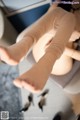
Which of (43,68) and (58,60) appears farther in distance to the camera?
(58,60)

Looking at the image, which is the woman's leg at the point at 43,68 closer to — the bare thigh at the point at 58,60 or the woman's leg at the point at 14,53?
the woman's leg at the point at 14,53

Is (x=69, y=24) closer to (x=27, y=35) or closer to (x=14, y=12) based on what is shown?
(x=27, y=35)

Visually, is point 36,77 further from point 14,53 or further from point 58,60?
point 58,60

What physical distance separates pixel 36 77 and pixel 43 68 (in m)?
0.04

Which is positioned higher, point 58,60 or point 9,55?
point 9,55

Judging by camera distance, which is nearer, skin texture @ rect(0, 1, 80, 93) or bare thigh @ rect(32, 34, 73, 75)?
skin texture @ rect(0, 1, 80, 93)

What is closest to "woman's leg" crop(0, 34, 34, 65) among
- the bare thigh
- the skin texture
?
the skin texture

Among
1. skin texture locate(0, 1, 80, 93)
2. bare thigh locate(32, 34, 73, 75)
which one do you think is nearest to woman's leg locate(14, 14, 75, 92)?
skin texture locate(0, 1, 80, 93)

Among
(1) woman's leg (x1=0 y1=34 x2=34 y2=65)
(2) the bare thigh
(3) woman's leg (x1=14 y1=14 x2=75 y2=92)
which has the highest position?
(1) woman's leg (x1=0 y1=34 x2=34 y2=65)

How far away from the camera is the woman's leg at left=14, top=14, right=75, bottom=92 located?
0.43 meters

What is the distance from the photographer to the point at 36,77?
44cm

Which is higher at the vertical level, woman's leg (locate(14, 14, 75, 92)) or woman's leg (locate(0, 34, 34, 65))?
woman's leg (locate(0, 34, 34, 65))

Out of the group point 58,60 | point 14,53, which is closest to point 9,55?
point 14,53

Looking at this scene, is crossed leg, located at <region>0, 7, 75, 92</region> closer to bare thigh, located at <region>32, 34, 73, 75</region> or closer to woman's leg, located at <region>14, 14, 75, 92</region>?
woman's leg, located at <region>14, 14, 75, 92</region>
